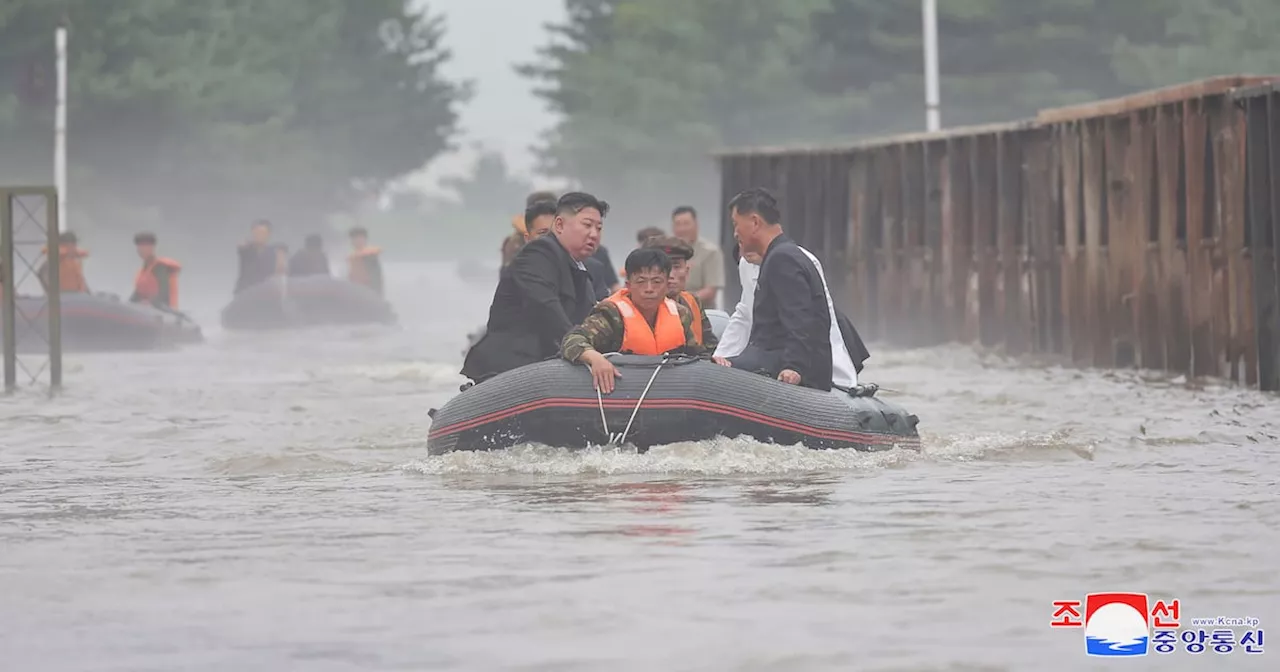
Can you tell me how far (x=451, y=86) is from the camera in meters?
103

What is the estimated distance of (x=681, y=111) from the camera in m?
90.8

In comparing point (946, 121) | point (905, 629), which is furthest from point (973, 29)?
point (905, 629)

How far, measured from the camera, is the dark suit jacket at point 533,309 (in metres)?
14.7

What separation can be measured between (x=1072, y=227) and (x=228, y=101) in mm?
53192

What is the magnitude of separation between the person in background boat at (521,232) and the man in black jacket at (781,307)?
2605 mm

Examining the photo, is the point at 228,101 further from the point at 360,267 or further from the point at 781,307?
the point at 781,307

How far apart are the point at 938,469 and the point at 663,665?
265 inches

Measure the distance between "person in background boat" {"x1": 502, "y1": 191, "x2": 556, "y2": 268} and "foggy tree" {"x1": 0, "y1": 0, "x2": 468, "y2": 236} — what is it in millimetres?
33528

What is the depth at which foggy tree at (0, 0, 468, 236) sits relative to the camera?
6388 centimetres

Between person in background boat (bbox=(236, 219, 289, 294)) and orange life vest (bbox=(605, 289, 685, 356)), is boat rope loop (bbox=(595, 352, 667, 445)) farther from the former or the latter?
person in background boat (bbox=(236, 219, 289, 294))

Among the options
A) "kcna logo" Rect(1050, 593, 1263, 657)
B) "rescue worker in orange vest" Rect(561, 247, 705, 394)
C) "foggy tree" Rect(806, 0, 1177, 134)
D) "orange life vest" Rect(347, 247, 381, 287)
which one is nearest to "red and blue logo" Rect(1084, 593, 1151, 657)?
"kcna logo" Rect(1050, 593, 1263, 657)

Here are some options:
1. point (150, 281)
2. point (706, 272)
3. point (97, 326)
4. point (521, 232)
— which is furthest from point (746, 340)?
point (150, 281)

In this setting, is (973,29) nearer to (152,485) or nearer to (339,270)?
(339,270)

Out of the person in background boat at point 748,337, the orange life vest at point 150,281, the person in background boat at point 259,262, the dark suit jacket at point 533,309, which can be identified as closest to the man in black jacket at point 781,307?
the person in background boat at point 748,337
